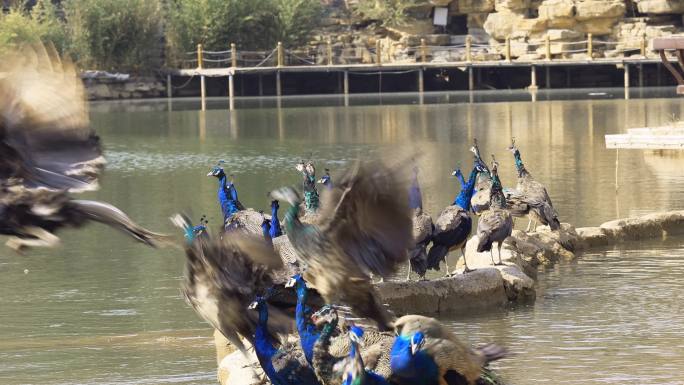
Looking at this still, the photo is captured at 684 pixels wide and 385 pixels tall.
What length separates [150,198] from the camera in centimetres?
1944

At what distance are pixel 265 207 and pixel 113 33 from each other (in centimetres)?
3298

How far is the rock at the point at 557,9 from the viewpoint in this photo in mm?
49219

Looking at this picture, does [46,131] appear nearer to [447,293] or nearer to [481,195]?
[447,293]

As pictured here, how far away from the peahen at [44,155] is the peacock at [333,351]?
50.3 inches

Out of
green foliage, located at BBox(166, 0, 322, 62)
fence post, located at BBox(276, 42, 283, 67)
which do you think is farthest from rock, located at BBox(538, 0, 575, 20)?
fence post, located at BBox(276, 42, 283, 67)

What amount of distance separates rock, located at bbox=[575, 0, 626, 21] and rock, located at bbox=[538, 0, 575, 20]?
30 centimetres

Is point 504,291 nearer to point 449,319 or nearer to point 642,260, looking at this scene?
point 449,319

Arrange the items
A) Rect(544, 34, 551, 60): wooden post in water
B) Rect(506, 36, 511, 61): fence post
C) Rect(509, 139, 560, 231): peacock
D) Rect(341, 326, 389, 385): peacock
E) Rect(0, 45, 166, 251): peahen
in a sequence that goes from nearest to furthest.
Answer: Rect(0, 45, 166, 251): peahen, Rect(341, 326, 389, 385): peacock, Rect(509, 139, 560, 231): peacock, Rect(544, 34, 551, 60): wooden post in water, Rect(506, 36, 511, 61): fence post

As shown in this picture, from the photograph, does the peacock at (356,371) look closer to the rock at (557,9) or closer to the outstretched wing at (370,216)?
the outstretched wing at (370,216)

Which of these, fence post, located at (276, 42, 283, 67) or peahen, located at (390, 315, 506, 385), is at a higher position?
fence post, located at (276, 42, 283, 67)

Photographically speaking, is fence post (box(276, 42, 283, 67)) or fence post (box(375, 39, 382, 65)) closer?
fence post (box(276, 42, 283, 67))

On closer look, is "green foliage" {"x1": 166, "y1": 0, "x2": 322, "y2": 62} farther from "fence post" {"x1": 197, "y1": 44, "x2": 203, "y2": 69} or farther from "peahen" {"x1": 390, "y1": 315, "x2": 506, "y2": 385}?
"peahen" {"x1": 390, "y1": 315, "x2": 506, "y2": 385}

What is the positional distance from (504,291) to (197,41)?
135 ft

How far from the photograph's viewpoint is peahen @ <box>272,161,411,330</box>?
7391 mm
